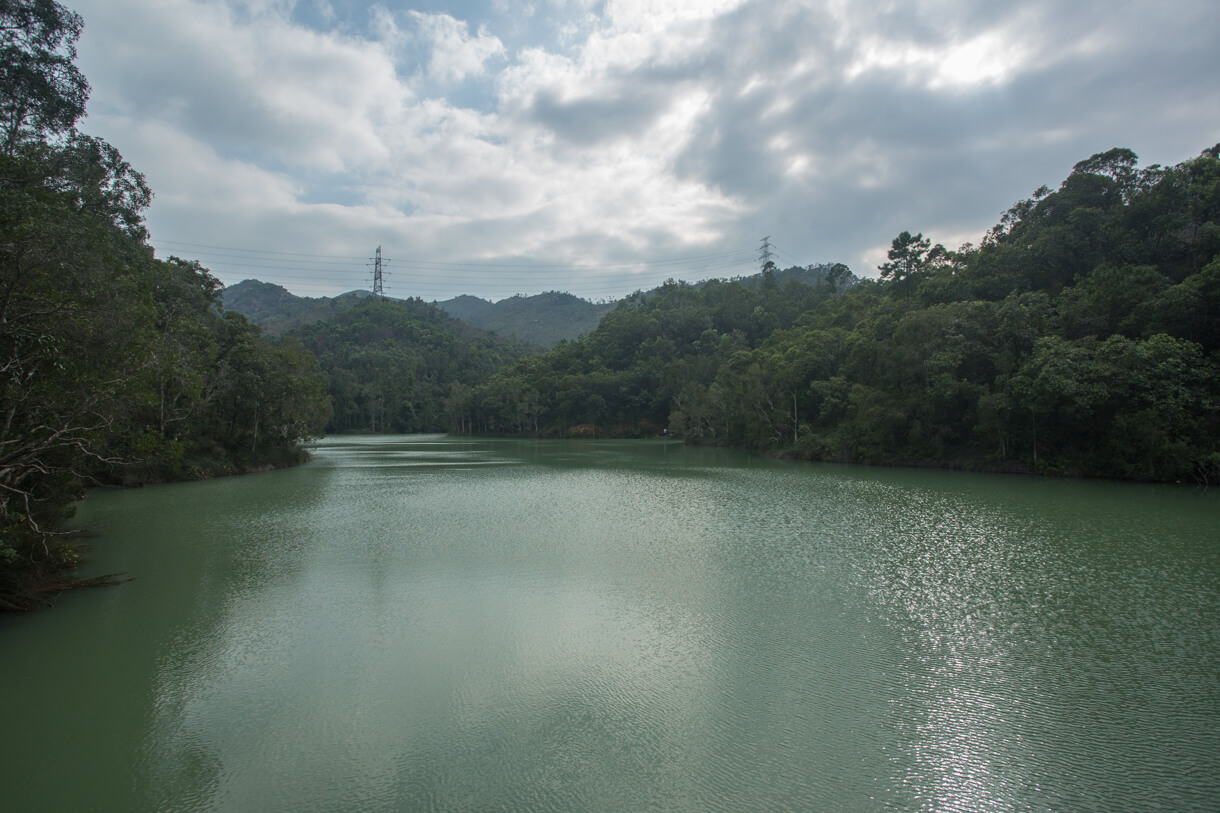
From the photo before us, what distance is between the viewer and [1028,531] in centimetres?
1259

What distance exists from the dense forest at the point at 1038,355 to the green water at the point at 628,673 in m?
9.39

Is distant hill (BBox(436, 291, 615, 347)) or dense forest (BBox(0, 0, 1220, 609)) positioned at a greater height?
distant hill (BBox(436, 291, 615, 347))

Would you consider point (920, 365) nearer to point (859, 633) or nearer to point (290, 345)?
point (859, 633)

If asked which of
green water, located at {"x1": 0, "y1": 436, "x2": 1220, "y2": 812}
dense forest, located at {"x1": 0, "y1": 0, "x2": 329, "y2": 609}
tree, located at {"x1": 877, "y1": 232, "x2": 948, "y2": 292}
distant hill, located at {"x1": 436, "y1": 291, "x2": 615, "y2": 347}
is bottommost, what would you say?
green water, located at {"x1": 0, "y1": 436, "x2": 1220, "y2": 812}

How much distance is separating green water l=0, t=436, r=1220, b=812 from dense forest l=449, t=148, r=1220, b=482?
939 centimetres

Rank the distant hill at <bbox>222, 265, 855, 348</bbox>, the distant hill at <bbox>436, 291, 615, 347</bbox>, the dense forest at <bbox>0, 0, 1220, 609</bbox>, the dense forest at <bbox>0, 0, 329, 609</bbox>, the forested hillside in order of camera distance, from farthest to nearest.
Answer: the distant hill at <bbox>436, 291, 615, 347</bbox>
the distant hill at <bbox>222, 265, 855, 348</bbox>
the forested hillside
the dense forest at <bbox>0, 0, 1220, 609</bbox>
the dense forest at <bbox>0, 0, 329, 609</bbox>

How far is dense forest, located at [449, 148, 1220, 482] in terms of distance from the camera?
20141 mm

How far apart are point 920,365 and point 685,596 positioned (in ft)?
79.2

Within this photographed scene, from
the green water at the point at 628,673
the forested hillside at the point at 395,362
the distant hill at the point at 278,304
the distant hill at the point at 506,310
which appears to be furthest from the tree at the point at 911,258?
the distant hill at the point at 278,304

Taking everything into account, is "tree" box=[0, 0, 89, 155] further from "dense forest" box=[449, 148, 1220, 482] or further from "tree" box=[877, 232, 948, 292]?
"tree" box=[877, 232, 948, 292]

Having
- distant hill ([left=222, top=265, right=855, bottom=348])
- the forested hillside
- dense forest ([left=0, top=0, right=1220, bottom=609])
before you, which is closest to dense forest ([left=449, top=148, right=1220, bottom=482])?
dense forest ([left=0, top=0, right=1220, bottom=609])

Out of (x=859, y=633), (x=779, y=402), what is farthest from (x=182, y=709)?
(x=779, y=402)

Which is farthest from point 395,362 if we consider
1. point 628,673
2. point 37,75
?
point 628,673

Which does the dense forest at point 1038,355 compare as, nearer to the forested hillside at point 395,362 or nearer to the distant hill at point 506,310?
the forested hillside at point 395,362
